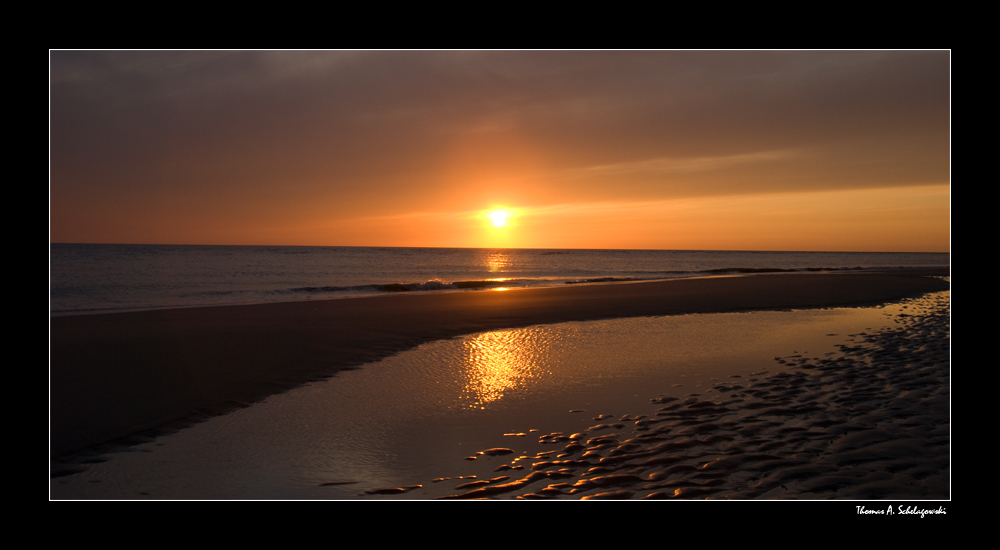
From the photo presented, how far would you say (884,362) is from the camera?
9.03 meters

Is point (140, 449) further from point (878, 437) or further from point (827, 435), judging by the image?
point (878, 437)

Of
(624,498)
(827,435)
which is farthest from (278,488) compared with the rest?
(827,435)

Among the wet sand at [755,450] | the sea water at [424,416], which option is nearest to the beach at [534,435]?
the wet sand at [755,450]

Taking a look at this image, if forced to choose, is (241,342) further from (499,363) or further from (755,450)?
(755,450)

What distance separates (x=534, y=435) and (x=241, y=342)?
28.0 feet

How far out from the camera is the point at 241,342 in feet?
38.6

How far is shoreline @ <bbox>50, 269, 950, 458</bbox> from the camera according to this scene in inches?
282

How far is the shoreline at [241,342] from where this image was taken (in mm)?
7172

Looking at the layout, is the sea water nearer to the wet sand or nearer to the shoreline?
the wet sand

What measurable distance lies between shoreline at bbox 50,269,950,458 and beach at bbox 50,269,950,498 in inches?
1.7

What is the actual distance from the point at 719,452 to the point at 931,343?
27.8ft

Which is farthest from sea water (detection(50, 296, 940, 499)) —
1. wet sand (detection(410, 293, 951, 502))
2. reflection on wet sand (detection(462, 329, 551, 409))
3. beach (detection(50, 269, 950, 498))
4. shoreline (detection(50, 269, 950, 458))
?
shoreline (detection(50, 269, 950, 458))

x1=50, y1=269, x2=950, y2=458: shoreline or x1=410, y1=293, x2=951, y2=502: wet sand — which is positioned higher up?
x1=50, y1=269, x2=950, y2=458: shoreline

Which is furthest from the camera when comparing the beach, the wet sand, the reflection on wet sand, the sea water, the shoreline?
the reflection on wet sand
